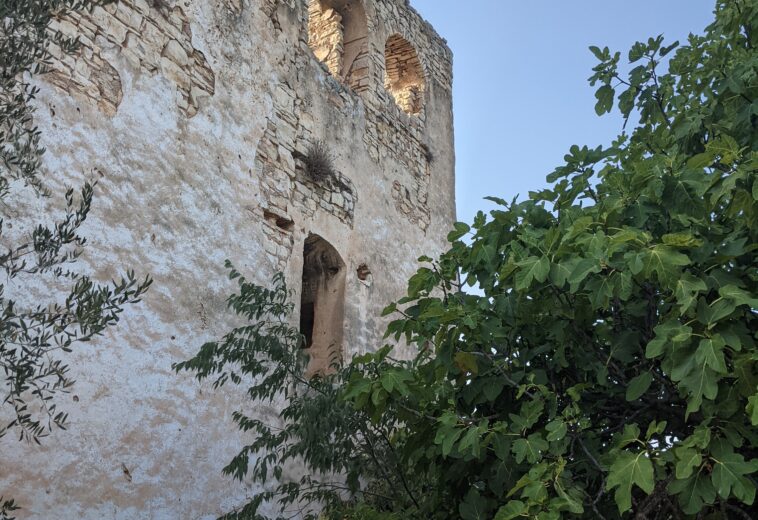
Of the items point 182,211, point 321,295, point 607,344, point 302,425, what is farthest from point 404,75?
point 607,344

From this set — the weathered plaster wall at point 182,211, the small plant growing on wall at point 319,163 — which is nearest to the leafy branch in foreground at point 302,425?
the weathered plaster wall at point 182,211

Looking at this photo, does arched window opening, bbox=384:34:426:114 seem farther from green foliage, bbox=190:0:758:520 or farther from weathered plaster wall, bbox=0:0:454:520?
green foliage, bbox=190:0:758:520

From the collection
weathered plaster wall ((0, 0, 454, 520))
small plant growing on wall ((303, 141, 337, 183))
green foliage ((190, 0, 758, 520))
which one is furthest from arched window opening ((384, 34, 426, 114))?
green foliage ((190, 0, 758, 520))

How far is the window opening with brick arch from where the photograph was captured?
327 inches

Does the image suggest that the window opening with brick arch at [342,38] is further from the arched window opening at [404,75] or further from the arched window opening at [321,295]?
the arched window opening at [321,295]

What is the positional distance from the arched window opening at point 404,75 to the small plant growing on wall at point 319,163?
2.43 metres

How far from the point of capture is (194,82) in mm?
5883

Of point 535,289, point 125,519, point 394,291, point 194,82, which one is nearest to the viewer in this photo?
point 535,289

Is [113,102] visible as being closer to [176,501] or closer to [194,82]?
[194,82]

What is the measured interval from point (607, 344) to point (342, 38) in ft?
19.0

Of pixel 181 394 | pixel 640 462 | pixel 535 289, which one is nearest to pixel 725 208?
pixel 535 289

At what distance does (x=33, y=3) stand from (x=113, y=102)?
2.03 m

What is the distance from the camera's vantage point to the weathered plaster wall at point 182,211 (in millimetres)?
4586

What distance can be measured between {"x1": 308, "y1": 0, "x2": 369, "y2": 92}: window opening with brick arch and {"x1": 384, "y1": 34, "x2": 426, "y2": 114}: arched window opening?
2.71 ft
